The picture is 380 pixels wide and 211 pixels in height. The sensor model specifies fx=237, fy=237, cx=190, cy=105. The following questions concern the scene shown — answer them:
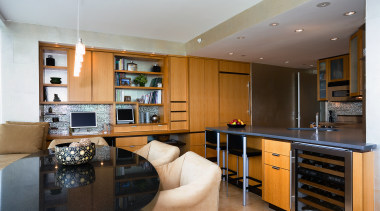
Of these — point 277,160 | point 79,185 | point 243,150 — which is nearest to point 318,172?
point 277,160

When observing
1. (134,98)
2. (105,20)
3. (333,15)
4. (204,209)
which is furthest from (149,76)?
(204,209)

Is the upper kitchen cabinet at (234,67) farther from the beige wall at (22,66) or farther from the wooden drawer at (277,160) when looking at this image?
the beige wall at (22,66)

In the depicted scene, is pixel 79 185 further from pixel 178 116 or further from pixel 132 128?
pixel 178 116

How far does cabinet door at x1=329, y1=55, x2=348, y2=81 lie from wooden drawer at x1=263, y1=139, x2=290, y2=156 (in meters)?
3.30

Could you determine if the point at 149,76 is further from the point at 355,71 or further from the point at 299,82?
the point at 299,82

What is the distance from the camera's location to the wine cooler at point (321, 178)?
2.09m

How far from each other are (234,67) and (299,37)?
6.64 ft

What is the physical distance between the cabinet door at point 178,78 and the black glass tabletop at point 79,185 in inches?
122

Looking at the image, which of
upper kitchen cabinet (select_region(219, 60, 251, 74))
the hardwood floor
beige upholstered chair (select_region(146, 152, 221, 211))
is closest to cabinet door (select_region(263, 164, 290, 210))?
the hardwood floor

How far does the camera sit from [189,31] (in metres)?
4.32

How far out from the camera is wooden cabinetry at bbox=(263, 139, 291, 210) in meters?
2.62

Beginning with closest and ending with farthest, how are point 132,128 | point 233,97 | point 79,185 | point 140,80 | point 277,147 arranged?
1. point 79,185
2. point 277,147
3. point 132,128
4. point 140,80
5. point 233,97

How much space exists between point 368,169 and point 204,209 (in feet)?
5.05

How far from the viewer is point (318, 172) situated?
7.63 ft
